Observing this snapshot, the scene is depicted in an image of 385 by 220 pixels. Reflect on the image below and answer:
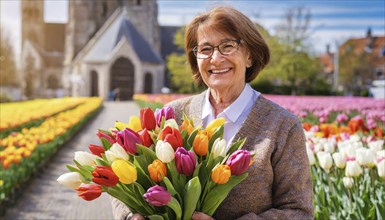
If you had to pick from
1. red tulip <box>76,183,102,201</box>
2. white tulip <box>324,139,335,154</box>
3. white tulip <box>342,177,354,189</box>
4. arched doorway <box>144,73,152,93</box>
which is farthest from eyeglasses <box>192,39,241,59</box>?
arched doorway <box>144,73,152,93</box>

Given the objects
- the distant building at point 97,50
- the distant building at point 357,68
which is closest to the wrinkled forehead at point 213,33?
the distant building at point 97,50

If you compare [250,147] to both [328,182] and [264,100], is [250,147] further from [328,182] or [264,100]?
[328,182]

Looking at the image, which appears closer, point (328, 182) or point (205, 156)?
point (205, 156)

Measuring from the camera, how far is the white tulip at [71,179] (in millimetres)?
2227

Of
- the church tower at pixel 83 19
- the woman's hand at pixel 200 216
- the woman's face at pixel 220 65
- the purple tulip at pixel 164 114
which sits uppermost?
the church tower at pixel 83 19

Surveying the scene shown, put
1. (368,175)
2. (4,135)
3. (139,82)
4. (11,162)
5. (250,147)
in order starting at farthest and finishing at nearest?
(139,82), (4,135), (11,162), (368,175), (250,147)

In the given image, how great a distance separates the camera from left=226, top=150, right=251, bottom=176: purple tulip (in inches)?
83.4

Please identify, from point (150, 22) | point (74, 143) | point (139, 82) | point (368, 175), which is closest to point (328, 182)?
point (368, 175)

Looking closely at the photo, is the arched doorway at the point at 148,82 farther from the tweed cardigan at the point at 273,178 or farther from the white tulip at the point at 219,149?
the white tulip at the point at 219,149

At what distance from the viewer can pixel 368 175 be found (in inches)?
184

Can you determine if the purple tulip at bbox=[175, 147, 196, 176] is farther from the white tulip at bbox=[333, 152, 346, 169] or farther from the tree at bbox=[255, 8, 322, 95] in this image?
the tree at bbox=[255, 8, 322, 95]

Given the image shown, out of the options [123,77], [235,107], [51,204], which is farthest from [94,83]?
[235,107]

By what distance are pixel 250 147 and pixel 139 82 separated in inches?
1780

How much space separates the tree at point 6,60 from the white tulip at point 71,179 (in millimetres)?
64881
